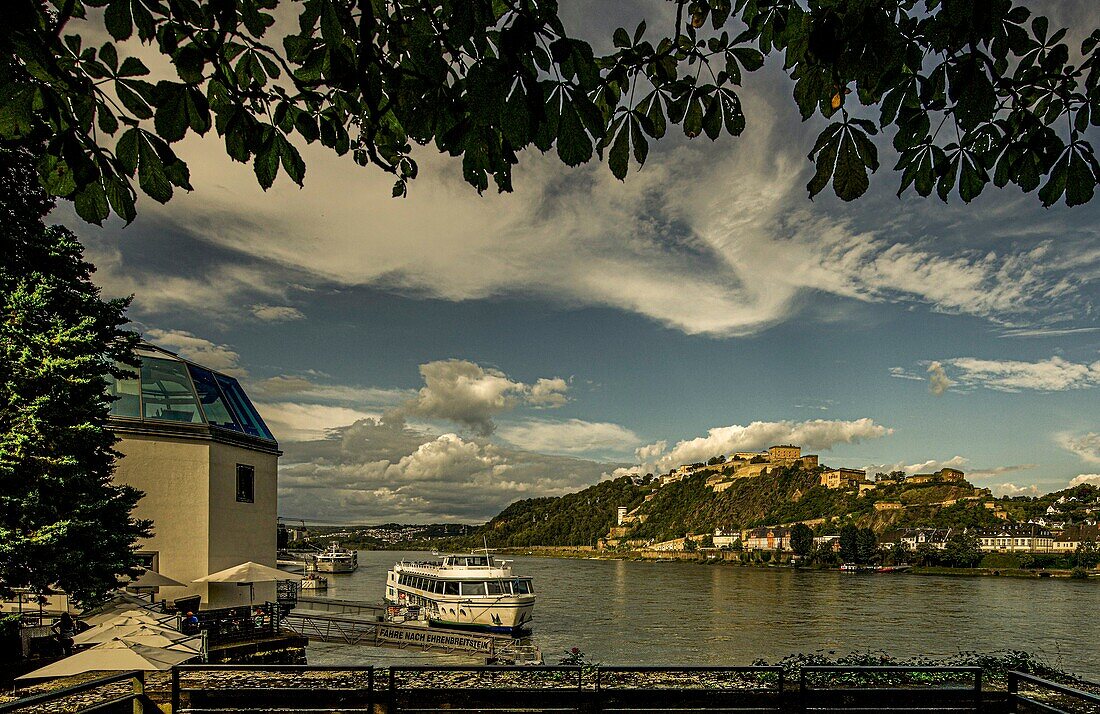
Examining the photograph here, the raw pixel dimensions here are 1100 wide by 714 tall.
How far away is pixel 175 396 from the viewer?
21.9m

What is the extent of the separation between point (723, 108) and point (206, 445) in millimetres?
21277

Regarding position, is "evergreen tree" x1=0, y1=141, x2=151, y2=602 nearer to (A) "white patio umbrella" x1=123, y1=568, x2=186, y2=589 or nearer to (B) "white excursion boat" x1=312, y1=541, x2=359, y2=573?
(A) "white patio umbrella" x1=123, y1=568, x2=186, y2=589

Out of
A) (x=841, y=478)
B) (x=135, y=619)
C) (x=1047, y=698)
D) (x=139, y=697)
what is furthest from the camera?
(x=841, y=478)

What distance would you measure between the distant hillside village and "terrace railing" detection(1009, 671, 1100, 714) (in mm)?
113884

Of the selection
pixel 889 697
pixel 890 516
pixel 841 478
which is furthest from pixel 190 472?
pixel 841 478

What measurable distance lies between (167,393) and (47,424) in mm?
8564

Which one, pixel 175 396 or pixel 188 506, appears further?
pixel 175 396

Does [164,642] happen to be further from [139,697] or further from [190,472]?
[190,472]

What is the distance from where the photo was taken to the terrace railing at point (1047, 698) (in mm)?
5074

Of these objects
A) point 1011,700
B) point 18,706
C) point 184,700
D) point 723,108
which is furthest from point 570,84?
point 184,700

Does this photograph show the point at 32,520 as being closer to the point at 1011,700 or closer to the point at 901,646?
the point at 1011,700

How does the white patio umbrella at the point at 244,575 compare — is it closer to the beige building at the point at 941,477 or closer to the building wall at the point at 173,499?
the building wall at the point at 173,499

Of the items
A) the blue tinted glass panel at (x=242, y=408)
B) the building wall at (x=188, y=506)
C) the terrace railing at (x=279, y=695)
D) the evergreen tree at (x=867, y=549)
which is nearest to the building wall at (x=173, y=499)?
the building wall at (x=188, y=506)

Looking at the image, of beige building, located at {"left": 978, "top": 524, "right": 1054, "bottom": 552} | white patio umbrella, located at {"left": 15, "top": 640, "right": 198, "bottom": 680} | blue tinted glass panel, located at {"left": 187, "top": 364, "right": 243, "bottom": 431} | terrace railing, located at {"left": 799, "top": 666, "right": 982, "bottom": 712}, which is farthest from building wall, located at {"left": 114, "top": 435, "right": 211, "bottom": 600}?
beige building, located at {"left": 978, "top": 524, "right": 1054, "bottom": 552}
